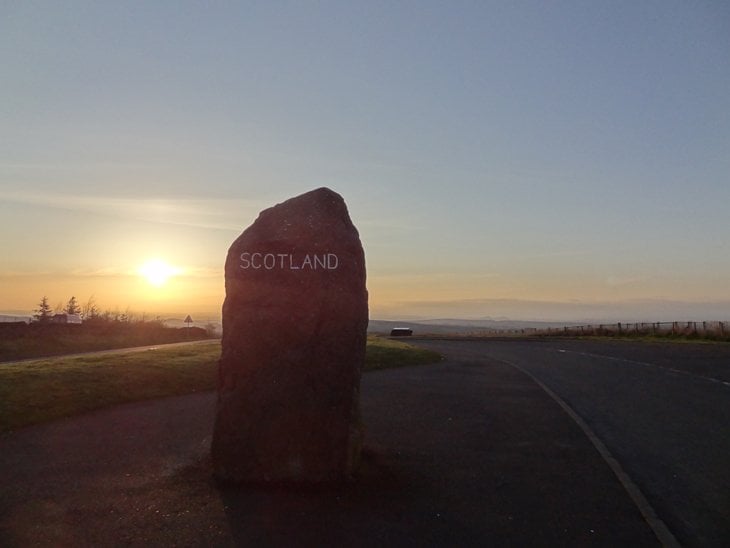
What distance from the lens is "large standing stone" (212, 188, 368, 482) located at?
25.8 ft

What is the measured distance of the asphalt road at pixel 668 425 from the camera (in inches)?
286

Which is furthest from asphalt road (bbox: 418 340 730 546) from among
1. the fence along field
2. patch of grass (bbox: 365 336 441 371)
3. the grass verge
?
the fence along field

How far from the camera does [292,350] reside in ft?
26.6

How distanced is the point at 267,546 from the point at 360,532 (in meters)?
0.83

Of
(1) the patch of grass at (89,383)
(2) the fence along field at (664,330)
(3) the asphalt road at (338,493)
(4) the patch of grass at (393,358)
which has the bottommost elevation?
(3) the asphalt road at (338,493)

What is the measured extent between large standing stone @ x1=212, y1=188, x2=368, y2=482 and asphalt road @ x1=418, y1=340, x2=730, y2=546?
3.31m

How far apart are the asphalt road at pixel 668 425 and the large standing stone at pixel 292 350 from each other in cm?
331

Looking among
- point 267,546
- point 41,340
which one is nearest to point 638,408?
point 267,546

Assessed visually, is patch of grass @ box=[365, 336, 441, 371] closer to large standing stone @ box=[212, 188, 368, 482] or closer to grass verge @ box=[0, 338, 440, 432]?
grass verge @ box=[0, 338, 440, 432]

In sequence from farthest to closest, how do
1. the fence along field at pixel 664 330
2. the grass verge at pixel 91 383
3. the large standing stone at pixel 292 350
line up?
the fence along field at pixel 664 330 → the grass verge at pixel 91 383 → the large standing stone at pixel 292 350

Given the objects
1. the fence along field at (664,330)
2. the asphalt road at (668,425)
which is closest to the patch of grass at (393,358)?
the asphalt road at (668,425)

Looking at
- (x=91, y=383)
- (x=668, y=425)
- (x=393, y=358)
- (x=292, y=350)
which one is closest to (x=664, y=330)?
(x=393, y=358)

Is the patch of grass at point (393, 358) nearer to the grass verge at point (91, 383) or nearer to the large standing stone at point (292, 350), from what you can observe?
the grass verge at point (91, 383)

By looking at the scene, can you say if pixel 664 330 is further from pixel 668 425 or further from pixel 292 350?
pixel 292 350
